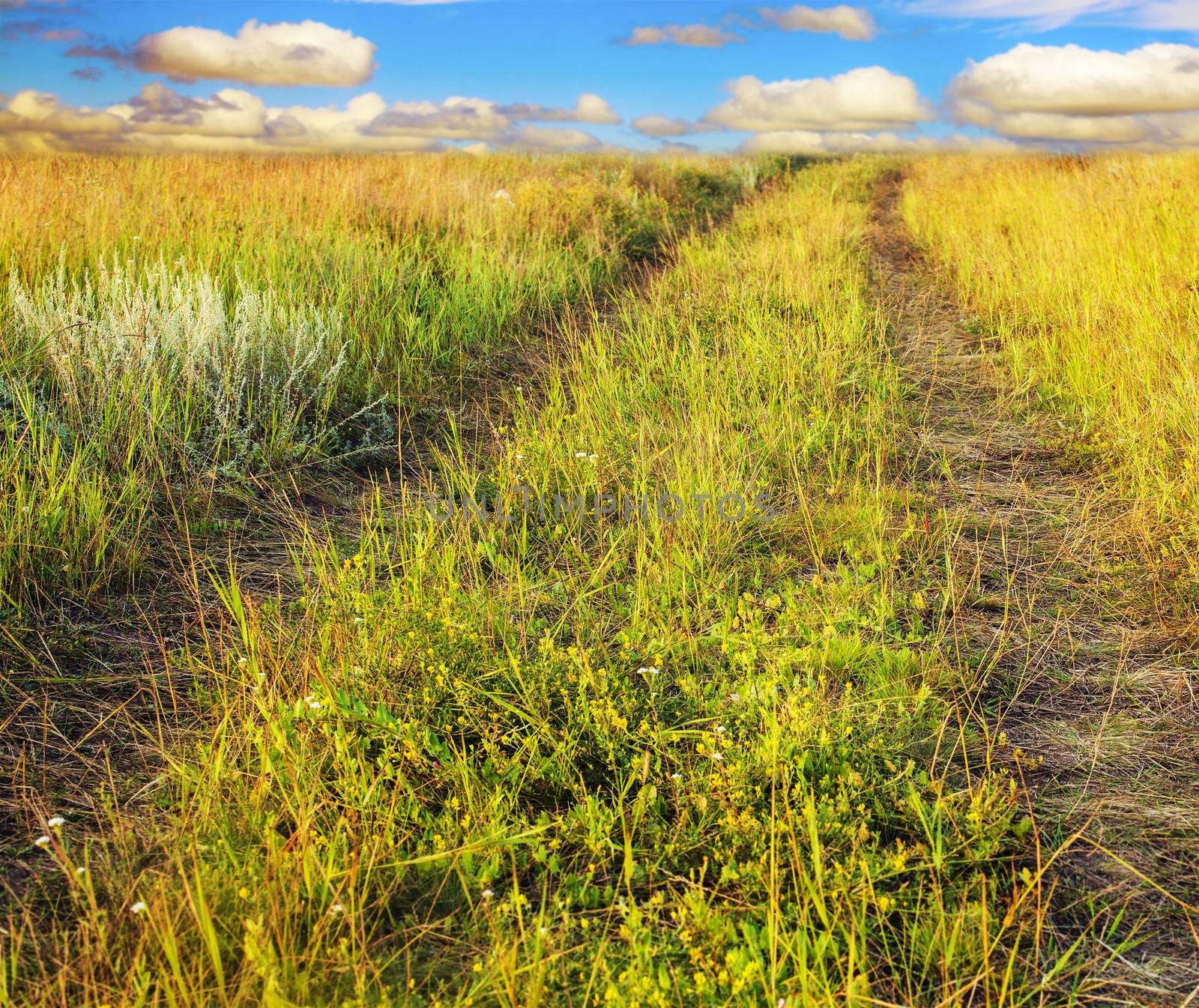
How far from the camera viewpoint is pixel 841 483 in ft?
12.7

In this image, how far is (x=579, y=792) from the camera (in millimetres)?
2137

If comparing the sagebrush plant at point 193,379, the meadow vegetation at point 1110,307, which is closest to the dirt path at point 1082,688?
the meadow vegetation at point 1110,307

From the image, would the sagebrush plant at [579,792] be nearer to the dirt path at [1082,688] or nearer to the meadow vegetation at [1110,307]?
the dirt path at [1082,688]

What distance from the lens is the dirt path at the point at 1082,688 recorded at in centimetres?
185

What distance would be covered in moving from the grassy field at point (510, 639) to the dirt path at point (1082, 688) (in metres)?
0.07

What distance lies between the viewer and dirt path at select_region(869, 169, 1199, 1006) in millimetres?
1854

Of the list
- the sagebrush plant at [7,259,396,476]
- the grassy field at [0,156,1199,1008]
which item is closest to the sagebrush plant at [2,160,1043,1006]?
the grassy field at [0,156,1199,1008]

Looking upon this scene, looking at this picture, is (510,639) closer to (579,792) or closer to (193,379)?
(579,792)

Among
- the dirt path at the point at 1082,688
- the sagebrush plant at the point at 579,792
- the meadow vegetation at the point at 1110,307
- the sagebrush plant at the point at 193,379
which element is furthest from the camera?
the sagebrush plant at the point at 193,379

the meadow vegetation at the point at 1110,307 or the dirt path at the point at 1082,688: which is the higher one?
the meadow vegetation at the point at 1110,307

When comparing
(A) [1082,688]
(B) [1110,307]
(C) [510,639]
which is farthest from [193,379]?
(B) [1110,307]

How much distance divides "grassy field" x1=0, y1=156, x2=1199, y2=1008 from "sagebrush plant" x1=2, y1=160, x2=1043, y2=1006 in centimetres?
1

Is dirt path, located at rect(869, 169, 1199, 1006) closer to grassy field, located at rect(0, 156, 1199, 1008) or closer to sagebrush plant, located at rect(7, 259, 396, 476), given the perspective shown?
grassy field, located at rect(0, 156, 1199, 1008)

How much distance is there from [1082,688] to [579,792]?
5.23ft
